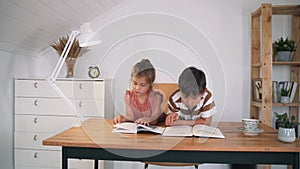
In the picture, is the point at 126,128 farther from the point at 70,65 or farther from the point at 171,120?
the point at 70,65

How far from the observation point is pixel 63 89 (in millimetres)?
2541

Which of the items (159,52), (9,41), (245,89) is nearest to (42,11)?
(9,41)

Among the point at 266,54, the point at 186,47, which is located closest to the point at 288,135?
the point at 266,54

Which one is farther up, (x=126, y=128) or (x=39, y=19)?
(x=39, y=19)

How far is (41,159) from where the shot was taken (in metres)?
2.58

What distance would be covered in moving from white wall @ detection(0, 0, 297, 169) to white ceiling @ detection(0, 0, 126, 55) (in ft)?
0.76

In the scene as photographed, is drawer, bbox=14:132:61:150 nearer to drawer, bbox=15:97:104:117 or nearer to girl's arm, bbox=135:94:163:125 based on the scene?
drawer, bbox=15:97:104:117

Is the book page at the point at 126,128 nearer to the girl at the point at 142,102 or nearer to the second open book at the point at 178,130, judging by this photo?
the second open book at the point at 178,130

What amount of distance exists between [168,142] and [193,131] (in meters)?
0.23

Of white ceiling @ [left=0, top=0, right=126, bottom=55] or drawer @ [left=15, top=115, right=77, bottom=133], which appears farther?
drawer @ [left=15, top=115, right=77, bottom=133]

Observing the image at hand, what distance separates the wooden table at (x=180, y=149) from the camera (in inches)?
53.7

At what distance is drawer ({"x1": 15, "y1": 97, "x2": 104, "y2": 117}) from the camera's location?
254cm

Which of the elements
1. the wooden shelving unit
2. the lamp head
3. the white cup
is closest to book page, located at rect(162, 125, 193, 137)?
the white cup

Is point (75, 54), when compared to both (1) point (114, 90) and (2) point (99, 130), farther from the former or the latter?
(2) point (99, 130)
